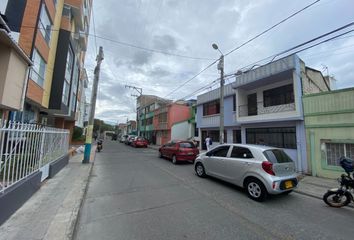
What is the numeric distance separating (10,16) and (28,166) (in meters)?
8.59

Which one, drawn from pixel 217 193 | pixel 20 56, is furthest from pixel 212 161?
pixel 20 56

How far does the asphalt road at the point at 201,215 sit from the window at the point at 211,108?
12.1 m

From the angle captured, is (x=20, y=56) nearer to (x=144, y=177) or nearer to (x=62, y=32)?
(x=144, y=177)

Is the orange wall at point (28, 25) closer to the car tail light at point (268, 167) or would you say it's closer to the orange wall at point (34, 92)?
the orange wall at point (34, 92)

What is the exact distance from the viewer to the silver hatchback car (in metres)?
5.43

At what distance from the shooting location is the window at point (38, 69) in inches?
400

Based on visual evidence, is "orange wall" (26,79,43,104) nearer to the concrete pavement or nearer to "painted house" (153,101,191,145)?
the concrete pavement

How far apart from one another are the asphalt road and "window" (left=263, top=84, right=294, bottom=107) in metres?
7.29

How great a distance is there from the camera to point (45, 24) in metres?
11.3

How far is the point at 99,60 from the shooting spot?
42.0 feet

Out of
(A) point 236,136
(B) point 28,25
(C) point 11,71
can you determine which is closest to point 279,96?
(A) point 236,136

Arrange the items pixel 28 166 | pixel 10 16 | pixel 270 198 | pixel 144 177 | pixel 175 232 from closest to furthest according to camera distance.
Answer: pixel 175 232 → pixel 28 166 → pixel 270 198 → pixel 144 177 → pixel 10 16

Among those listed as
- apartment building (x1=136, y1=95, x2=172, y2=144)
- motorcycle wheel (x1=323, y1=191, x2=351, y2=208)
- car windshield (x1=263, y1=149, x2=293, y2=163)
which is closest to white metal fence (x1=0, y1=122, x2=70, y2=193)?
car windshield (x1=263, y1=149, x2=293, y2=163)

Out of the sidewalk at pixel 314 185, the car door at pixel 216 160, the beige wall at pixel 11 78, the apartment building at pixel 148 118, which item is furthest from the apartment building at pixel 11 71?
the apartment building at pixel 148 118
